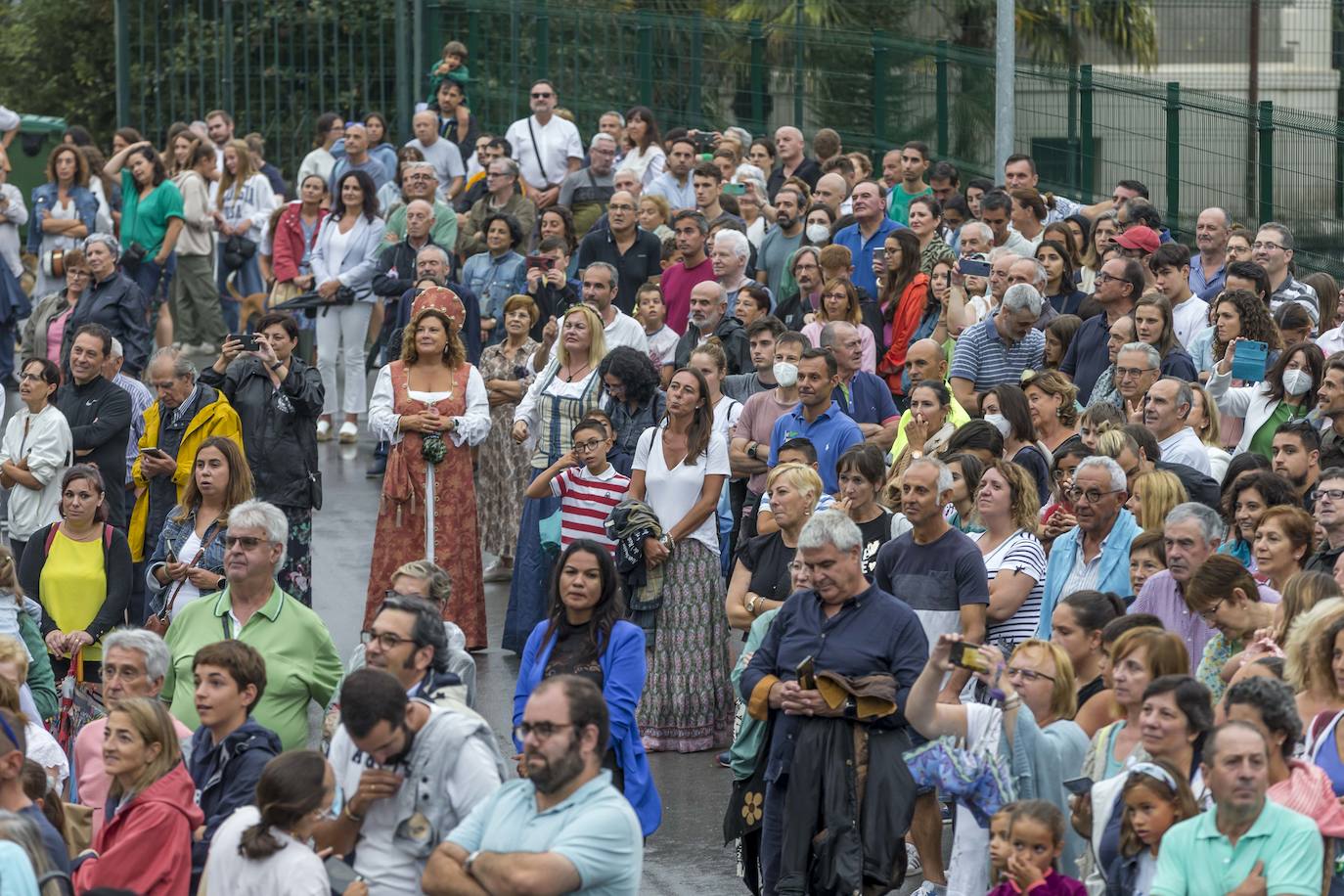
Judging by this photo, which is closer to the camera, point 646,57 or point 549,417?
point 549,417

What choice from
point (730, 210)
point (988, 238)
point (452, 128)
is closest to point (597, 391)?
point (988, 238)

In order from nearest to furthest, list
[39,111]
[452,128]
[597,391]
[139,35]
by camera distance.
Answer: [597,391] < [452,128] < [139,35] < [39,111]

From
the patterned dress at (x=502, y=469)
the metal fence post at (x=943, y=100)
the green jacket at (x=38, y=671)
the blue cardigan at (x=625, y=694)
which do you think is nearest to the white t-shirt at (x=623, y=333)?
the patterned dress at (x=502, y=469)

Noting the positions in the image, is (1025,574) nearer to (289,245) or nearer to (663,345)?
(663,345)

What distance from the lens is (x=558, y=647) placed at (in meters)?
8.24

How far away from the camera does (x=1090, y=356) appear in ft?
41.1

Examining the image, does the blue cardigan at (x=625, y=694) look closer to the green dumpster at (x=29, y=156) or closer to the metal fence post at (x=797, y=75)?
the metal fence post at (x=797, y=75)

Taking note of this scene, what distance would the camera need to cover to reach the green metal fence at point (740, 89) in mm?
17859

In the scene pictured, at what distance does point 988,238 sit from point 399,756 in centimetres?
862

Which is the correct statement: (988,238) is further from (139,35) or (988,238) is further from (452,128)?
(139,35)

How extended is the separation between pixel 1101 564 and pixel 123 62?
63.4ft

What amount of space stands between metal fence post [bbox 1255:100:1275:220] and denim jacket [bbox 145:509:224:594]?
10.4 meters

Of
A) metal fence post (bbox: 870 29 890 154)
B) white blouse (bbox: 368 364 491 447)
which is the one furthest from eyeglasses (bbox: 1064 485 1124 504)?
metal fence post (bbox: 870 29 890 154)

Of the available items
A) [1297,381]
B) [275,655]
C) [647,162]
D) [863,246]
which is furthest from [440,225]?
[275,655]
